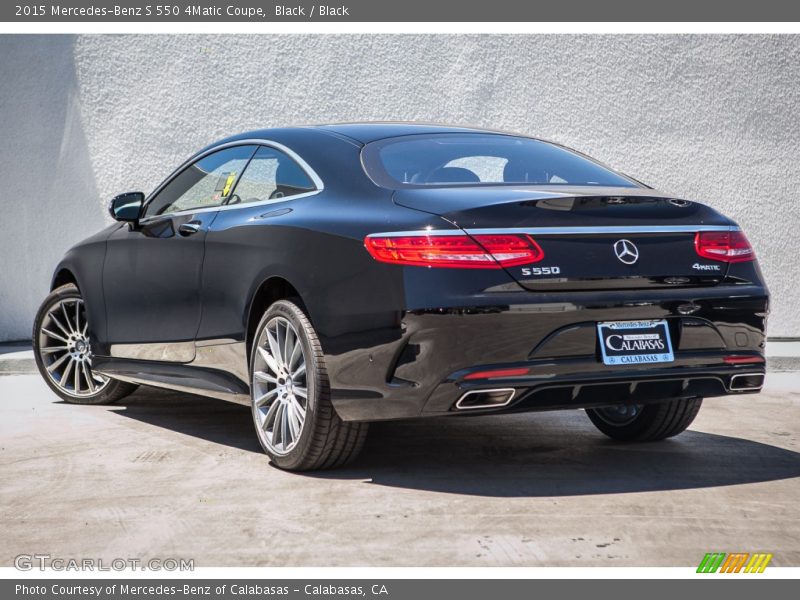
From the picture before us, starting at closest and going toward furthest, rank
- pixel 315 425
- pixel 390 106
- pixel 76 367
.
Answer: pixel 315 425 < pixel 76 367 < pixel 390 106

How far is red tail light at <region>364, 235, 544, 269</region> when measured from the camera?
179 inches

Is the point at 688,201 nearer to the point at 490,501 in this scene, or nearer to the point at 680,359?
the point at 680,359

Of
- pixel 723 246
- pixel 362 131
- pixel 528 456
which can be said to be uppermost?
pixel 362 131

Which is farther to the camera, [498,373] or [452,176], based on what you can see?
[452,176]

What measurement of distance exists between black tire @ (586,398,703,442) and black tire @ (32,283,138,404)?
3.02 m

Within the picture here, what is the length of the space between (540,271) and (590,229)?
0.30 metres

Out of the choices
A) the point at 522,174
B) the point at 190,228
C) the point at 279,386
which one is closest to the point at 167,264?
the point at 190,228

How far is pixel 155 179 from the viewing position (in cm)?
1135

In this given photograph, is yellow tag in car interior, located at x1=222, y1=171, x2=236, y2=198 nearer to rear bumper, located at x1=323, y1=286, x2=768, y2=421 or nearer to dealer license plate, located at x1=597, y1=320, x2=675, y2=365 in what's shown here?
→ rear bumper, located at x1=323, y1=286, x2=768, y2=421

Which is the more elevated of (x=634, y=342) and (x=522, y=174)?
(x=522, y=174)

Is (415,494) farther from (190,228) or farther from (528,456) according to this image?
(190,228)

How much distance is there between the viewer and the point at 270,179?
5.77 meters

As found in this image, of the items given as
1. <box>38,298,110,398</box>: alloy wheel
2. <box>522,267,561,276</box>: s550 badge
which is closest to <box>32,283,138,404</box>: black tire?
<box>38,298,110,398</box>: alloy wheel

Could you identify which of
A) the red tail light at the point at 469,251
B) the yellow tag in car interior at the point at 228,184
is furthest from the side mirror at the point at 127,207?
the red tail light at the point at 469,251
